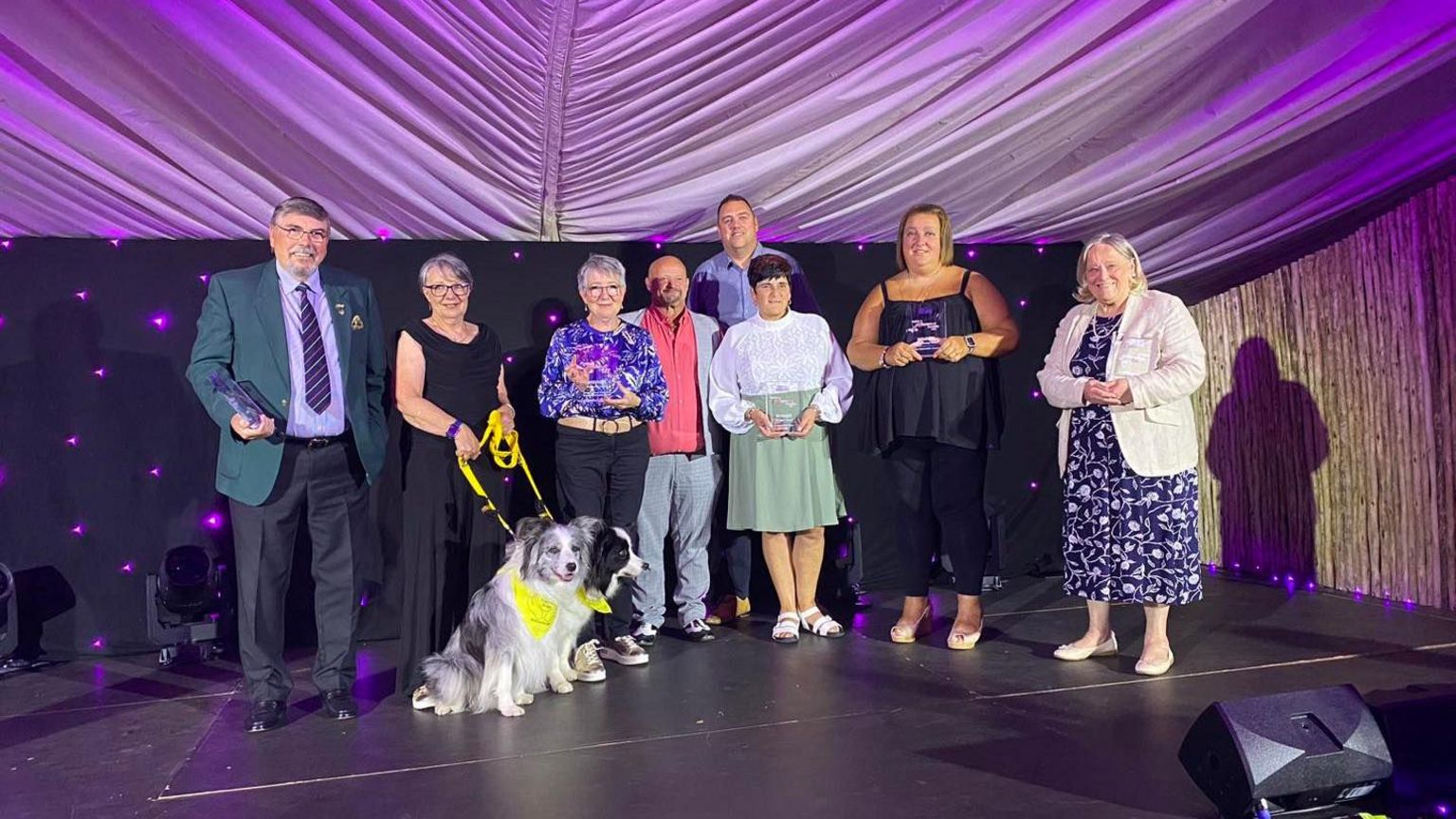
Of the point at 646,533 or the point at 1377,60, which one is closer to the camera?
the point at 1377,60

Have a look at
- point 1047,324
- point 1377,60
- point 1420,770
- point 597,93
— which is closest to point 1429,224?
point 1377,60

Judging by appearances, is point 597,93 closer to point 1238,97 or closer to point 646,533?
point 646,533

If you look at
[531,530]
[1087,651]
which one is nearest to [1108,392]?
[1087,651]

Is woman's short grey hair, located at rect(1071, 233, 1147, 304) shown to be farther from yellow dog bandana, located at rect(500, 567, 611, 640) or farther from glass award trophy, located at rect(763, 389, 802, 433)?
yellow dog bandana, located at rect(500, 567, 611, 640)

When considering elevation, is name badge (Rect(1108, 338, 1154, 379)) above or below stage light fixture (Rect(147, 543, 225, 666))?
above

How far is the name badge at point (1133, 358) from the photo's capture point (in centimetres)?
366

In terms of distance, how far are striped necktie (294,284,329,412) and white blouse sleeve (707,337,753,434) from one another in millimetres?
1590

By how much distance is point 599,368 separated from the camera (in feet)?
13.4

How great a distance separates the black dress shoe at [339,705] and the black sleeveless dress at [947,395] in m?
2.21

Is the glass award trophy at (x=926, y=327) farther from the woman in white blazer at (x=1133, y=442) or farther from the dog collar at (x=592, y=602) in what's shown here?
the dog collar at (x=592, y=602)

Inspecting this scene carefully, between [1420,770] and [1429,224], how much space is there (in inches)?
116

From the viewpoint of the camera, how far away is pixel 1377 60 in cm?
358

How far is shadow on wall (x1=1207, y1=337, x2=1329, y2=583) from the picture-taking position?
5.24 metres

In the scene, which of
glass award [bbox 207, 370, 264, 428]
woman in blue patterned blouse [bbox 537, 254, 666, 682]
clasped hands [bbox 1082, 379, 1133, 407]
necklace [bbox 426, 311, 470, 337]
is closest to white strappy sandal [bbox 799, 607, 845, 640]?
woman in blue patterned blouse [bbox 537, 254, 666, 682]
